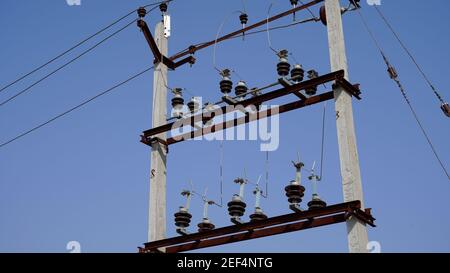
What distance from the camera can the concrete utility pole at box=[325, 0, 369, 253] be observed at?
12.4 meters

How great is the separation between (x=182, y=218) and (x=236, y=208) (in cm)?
142

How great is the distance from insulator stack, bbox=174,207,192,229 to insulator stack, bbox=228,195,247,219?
4.15 ft

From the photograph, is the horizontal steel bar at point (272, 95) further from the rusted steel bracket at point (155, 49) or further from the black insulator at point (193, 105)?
the rusted steel bracket at point (155, 49)

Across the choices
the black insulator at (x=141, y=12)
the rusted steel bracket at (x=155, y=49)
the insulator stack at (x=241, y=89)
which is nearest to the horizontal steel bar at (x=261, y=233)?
the insulator stack at (x=241, y=89)

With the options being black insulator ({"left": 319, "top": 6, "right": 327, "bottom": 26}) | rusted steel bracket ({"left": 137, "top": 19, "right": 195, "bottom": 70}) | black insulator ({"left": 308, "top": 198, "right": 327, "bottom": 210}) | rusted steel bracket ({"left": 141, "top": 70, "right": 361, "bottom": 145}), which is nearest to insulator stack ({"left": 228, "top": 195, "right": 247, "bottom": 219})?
black insulator ({"left": 308, "top": 198, "right": 327, "bottom": 210})

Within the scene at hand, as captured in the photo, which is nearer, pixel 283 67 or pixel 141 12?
pixel 283 67

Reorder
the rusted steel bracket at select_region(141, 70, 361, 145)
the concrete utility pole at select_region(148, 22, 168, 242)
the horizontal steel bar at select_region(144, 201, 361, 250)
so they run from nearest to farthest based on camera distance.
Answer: the horizontal steel bar at select_region(144, 201, 361, 250), the rusted steel bracket at select_region(141, 70, 361, 145), the concrete utility pole at select_region(148, 22, 168, 242)

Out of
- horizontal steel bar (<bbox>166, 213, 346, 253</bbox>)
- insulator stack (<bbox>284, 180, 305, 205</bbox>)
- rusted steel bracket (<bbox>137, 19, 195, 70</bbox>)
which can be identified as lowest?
horizontal steel bar (<bbox>166, 213, 346, 253</bbox>)

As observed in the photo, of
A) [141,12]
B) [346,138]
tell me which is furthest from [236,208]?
[141,12]

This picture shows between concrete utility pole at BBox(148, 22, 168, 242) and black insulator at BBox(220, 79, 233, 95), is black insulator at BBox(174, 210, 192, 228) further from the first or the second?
black insulator at BBox(220, 79, 233, 95)

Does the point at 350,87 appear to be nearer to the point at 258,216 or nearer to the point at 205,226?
the point at 258,216

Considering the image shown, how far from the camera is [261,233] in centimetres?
1355
